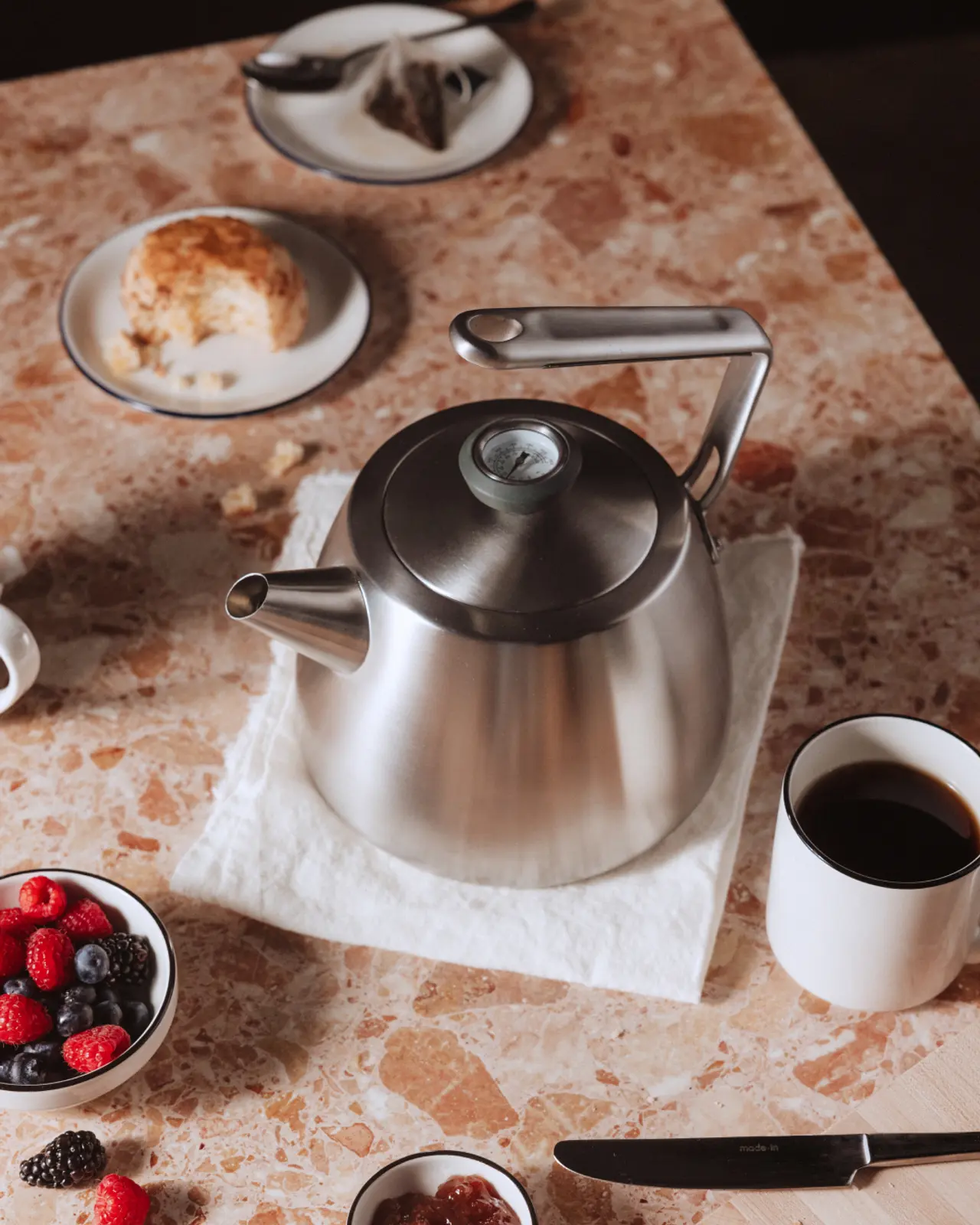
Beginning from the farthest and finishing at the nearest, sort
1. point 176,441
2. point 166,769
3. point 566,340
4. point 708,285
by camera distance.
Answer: point 708,285 < point 176,441 < point 166,769 < point 566,340

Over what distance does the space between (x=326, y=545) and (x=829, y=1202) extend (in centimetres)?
48

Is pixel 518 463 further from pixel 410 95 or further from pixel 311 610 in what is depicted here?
pixel 410 95

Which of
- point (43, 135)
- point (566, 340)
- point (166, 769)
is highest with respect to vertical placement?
point (566, 340)

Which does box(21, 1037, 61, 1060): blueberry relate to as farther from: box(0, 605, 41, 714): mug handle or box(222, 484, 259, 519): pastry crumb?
box(222, 484, 259, 519): pastry crumb

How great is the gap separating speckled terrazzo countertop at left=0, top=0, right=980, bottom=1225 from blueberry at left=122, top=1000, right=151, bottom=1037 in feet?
0.14

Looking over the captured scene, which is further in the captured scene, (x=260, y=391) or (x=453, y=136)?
(x=453, y=136)

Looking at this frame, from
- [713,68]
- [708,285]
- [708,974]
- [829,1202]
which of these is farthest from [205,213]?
[829,1202]

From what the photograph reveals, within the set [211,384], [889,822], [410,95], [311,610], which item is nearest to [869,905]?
[889,822]

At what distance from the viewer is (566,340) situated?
69cm

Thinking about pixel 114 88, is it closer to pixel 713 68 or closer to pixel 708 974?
pixel 713 68

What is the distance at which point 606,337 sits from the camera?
0.71m

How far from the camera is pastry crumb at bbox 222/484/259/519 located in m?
1.08

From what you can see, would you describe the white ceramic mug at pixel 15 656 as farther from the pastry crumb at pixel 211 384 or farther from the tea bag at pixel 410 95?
the tea bag at pixel 410 95

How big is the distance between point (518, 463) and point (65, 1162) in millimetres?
454
